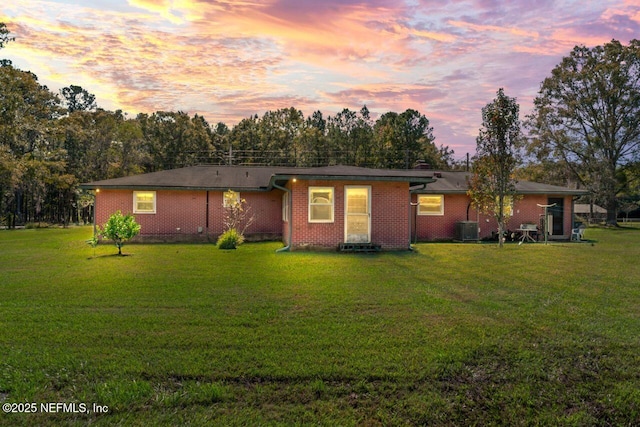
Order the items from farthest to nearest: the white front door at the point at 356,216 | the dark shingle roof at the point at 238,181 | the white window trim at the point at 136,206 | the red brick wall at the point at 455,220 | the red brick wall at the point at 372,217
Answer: the red brick wall at the point at 455,220
the white window trim at the point at 136,206
the dark shingle roof at the point at 238,181
the white front door at the point at 356,216
the red brick wall at the point at 372,217

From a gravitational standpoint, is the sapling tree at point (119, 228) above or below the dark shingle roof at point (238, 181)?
below

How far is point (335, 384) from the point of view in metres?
3.68

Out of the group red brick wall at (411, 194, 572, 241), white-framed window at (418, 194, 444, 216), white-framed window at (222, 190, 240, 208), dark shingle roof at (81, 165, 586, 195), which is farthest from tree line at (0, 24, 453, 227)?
white-framed window at (418, 194, 444, 216)

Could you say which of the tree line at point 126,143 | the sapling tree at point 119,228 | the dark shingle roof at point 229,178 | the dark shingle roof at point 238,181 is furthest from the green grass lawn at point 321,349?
the tree line at point 126,143

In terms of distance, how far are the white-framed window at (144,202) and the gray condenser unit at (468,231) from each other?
13303 millimetres

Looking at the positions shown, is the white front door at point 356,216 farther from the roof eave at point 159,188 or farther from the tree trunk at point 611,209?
the tree trunk at point 611,209

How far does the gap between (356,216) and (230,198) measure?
6.09 meters

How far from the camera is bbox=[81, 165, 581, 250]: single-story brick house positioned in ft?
45.5

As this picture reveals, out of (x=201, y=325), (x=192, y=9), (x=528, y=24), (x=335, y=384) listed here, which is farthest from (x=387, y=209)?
(x=335, y=384)

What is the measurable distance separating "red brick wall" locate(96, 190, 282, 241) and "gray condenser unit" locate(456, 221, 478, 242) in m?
8.01

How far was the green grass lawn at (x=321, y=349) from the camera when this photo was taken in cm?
334

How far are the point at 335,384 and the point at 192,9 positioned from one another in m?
10.5

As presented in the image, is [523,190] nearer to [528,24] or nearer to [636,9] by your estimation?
[528,24]

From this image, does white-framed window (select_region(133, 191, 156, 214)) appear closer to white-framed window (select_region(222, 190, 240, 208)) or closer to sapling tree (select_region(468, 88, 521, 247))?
white-framed window (select_region(222, 190, 240, 208))
